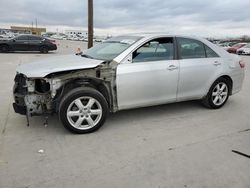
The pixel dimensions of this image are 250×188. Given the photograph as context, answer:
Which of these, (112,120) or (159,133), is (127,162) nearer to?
(159,133)

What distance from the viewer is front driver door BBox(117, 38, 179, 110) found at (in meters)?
3.85

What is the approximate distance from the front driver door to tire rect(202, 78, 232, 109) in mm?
937

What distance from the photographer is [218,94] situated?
4965mm

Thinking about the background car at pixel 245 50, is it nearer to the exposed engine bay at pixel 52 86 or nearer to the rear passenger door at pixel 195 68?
the rear passenger door at pixel 195 68

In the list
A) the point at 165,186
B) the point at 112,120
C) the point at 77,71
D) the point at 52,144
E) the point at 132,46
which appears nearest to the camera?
the point at 165,186

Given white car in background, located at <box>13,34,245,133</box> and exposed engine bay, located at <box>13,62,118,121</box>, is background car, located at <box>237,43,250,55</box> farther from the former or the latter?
exposed engine bay, located at <box>13,62,118,121</box>

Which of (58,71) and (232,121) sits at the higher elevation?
(58,71)

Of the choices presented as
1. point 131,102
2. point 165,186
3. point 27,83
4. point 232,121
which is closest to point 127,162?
point 165,186

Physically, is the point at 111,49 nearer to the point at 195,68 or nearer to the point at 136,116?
the point at 136,116

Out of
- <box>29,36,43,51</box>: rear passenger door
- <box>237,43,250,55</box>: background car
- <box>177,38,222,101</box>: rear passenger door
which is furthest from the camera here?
<box>237,43,250,55</box>: background car

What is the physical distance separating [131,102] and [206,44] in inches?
80.0

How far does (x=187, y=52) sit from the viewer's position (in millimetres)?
4492

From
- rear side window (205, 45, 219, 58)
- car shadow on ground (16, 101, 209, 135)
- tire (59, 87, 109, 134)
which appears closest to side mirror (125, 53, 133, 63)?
tire (59, 87, 109, 134)

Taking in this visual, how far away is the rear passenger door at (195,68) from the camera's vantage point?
4.38 meters
